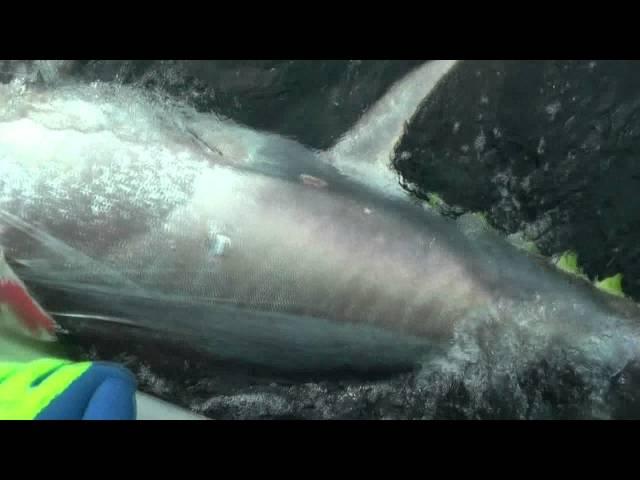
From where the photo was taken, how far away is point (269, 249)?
5.01 feet

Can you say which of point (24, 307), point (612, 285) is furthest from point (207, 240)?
point (612, 285)

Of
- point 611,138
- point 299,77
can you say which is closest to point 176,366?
point 299,77

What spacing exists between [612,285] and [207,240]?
105 centimetres

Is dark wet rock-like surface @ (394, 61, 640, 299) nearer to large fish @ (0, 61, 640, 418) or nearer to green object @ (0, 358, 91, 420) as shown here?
large fish @ (0, 61, 640, 418)

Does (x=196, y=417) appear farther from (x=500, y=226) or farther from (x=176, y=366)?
(x=500, y=226)

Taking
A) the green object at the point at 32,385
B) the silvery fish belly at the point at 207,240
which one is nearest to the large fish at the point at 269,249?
the silvery fish belly at the point at 207,240

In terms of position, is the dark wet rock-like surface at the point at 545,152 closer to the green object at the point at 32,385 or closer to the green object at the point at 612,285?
the green object at the point at 612,285

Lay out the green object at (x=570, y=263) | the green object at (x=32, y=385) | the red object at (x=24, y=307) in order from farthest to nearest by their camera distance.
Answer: the green object at (x=570, y=263) < the red object at (x=24, y=307) < the green object at (x=32, y=385)

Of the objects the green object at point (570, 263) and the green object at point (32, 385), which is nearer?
the green object at point (32, 385)

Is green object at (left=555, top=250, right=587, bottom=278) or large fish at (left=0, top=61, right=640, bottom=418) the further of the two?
green object at (left=555, top=250, right=587, bottom=278)

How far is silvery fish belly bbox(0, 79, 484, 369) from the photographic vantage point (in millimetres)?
1494

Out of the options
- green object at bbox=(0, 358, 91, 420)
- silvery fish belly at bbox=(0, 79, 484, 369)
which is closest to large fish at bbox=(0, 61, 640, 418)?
silvery fish belly at bbox=(0, 79, 484, 369)

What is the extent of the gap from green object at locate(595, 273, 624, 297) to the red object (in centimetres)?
142

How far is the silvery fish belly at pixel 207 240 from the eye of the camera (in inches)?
58.8
